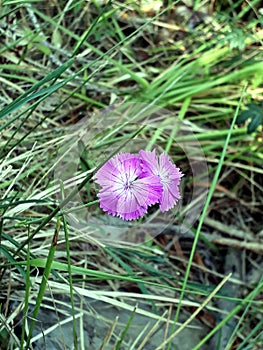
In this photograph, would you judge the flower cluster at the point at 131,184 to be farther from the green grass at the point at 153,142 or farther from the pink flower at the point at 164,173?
the green grass at the point at 153,142

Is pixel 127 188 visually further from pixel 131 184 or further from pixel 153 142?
pixel 153 142

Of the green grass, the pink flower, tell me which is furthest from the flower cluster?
the green grass

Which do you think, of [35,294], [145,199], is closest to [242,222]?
[35,294]

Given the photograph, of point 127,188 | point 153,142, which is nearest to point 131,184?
point 127,188

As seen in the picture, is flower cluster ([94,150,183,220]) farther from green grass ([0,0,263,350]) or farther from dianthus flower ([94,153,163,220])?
green grass ([0,0,263,350])

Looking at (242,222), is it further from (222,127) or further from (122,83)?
(122,83)

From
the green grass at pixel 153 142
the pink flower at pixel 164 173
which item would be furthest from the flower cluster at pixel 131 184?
the green grass at pixel 153 142

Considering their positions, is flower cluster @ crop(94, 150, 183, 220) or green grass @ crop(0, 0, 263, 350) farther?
green grass @ crop(0, 0, 263, 350)
